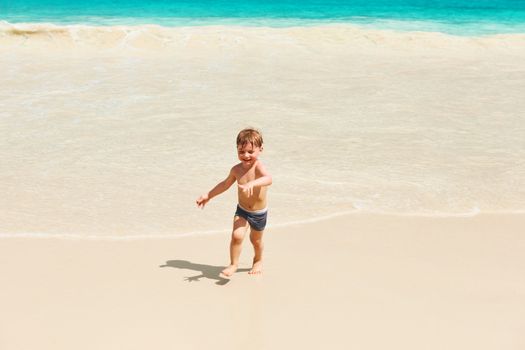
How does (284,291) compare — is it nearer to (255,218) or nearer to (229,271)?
(229,271)

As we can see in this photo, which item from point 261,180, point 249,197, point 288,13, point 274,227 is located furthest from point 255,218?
point 288,13

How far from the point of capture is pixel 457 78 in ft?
37.2

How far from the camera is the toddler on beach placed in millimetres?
3625

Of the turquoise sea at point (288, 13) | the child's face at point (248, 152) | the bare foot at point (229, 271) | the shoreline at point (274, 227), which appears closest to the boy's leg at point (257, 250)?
the bare foot at point (229, 271)

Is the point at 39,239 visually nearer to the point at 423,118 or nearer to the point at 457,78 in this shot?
the point at 423,118

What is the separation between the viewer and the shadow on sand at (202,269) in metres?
3.63

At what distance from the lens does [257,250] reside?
3.74 m

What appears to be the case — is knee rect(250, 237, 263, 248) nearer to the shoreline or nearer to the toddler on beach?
the toddler on beach

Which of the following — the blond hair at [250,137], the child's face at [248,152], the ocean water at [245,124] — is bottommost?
the child's face at [248,152]

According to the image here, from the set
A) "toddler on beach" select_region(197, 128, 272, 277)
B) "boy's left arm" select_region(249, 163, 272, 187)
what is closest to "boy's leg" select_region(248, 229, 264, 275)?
"toddler on beach" select_region(197, 128, 272, 277)

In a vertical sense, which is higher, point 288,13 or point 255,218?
point 288,13

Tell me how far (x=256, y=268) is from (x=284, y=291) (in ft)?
0.93

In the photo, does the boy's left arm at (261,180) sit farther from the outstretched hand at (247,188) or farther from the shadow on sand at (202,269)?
the shadow on sand at (202,269)

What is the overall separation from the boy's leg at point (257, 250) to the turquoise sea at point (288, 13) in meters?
20.9
